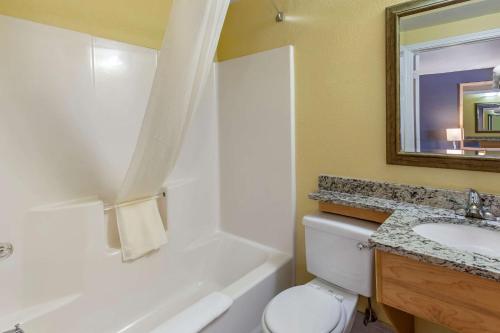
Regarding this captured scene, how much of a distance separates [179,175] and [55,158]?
810mm

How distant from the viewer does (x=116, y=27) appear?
1870 millimetres

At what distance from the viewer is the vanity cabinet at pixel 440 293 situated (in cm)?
91

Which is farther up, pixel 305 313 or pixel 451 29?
pixel 451 29

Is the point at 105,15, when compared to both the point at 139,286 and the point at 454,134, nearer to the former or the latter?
the point at 139,286

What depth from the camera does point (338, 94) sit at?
1745mm

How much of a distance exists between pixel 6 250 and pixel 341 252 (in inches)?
67.4

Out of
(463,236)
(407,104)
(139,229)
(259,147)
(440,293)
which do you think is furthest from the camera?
(259,147)

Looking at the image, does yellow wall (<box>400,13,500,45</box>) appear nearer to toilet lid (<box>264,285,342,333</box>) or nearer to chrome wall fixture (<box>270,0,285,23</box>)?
chrome wall fixture (<box>270,0,285,23</box>)

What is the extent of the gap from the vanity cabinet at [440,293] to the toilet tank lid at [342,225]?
0.38 meters

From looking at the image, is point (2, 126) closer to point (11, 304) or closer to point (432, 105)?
point (11, 304)

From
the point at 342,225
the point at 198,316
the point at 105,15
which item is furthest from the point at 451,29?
the point at 105,15

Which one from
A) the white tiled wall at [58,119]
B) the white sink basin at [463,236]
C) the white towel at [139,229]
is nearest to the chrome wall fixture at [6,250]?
the white tiled wall at [58,119]

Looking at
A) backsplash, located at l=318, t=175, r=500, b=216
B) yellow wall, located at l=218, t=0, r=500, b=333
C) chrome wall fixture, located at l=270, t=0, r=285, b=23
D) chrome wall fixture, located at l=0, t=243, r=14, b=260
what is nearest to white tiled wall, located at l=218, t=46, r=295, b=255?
yellow wall, located at l=218, t=0, r=500, b=333

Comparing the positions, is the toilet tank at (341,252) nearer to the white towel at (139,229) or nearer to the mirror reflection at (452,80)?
the mirror reflection at (452,80)
